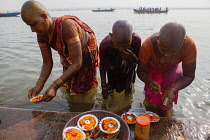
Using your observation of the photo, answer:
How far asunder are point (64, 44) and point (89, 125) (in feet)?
4.10

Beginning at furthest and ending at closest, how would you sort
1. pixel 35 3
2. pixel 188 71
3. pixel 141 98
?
pixel 141 98 < pixel 188 71 < pixel 35 3

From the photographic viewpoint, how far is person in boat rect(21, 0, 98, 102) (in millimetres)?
2008

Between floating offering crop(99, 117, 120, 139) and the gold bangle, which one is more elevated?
the gold bangle

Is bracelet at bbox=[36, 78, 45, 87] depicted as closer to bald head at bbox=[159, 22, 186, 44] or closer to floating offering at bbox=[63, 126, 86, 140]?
floating offering at bbox=[63, 126, 86, 140]

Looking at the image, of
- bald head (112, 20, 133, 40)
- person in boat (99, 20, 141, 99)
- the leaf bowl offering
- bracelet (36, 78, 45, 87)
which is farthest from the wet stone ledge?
bald head (112, 20, 133, 40)

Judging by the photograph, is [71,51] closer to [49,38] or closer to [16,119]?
[49,38]

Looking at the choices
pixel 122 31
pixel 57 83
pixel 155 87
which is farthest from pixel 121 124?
pixel 122 31

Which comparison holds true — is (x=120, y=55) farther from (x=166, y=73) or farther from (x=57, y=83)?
(x=57, y=83)

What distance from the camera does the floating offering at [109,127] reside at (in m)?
1.74

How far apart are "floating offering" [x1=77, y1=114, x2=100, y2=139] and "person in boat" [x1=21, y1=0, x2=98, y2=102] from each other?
1.79 feet

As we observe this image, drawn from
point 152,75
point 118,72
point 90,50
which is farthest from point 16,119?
point 152,75

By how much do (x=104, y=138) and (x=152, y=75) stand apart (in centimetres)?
150

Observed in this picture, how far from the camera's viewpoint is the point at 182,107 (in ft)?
11.3

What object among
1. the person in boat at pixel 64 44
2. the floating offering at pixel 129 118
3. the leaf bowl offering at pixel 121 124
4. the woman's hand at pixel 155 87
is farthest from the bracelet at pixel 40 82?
the woman's hand at pixel 155 87
